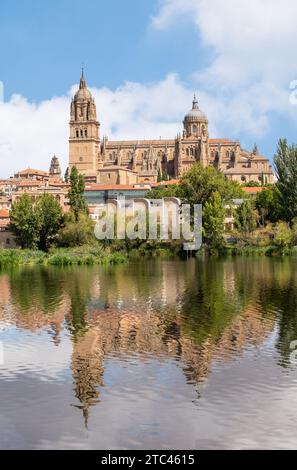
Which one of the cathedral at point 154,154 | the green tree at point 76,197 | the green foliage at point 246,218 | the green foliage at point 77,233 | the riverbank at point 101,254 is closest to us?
the riverbank at point 101,254

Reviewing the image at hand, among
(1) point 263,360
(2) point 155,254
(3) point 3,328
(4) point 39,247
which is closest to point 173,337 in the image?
(1) point 263,360

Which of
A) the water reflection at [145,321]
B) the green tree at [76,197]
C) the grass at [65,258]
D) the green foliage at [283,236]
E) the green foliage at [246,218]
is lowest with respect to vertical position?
the water reflection at [145,321]

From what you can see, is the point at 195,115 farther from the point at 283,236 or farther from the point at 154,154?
the point at 283,236

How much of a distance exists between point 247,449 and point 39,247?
47.7 meters

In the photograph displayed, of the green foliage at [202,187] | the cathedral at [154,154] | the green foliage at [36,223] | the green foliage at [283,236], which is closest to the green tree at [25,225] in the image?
the green foliage at [36,223]

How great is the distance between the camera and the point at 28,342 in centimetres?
1555

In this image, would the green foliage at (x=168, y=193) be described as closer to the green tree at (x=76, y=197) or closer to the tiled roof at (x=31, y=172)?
the green tree at (x=76, y=197)

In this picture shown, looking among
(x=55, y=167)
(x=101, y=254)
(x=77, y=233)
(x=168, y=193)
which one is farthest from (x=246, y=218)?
(x=55, y=167)

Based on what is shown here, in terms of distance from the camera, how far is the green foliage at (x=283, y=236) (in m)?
52.0

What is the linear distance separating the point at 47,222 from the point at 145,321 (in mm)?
37850

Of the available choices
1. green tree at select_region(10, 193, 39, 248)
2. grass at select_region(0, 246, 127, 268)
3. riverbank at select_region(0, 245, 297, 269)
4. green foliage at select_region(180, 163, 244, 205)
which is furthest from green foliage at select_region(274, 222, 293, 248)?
green tree at select_region(10, 193, 39, 248)

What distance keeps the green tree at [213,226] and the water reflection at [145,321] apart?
72.2 ft

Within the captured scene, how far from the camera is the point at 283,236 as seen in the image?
52.0 meters

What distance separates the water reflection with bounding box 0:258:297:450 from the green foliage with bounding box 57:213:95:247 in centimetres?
1799
